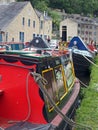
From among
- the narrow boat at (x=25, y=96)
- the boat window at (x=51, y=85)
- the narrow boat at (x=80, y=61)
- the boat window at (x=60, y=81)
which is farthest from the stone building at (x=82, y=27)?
the narrow boat at (x=25, y=96)

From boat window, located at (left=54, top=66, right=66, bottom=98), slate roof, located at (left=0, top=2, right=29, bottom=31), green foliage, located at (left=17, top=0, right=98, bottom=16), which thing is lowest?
boat window, located at (left=54, top=66, right=66, bottom=98)

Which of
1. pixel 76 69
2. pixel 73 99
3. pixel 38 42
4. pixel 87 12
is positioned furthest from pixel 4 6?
pixel 87 12

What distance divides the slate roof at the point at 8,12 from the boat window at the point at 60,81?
3667 centimetres

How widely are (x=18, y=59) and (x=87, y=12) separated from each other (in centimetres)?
12532

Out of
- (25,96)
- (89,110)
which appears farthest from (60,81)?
(25,96)

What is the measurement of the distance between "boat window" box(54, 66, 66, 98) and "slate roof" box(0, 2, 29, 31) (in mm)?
36670

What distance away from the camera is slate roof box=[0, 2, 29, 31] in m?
45.5

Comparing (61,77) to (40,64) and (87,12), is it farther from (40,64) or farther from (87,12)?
(87,12)

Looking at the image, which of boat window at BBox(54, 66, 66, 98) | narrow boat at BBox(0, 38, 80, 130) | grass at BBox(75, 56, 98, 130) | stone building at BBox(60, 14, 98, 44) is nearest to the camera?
narrow boat at BBox(0, 38, 80, 130)

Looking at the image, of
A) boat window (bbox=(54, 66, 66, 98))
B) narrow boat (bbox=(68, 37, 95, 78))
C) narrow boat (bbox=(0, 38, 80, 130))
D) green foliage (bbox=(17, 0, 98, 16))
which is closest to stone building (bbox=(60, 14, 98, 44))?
green foliage (bbox=(17, 0, 98, 16))

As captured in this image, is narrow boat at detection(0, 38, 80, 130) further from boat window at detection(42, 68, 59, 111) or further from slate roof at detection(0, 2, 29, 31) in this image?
slate roof at detection(0, 2, 29, 31)

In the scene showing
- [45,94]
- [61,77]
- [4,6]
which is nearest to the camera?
[45,94]

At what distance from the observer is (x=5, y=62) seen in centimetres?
629

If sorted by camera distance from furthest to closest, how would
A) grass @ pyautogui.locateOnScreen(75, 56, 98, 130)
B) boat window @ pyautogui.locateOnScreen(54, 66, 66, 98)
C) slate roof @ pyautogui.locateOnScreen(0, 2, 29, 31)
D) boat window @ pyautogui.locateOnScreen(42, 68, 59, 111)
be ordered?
slate roof @ pyautogui.locateOnScreen(0, 2, 29, 31) < grass @ pyautogui.locateOnScreen(75, 56, 98, 130) < boat window @ pyautogui.locateOnScreen(54, 66, 66, 98) < boat window @ pyautogui.locateOnScreen(42, 68, 59, 111)
